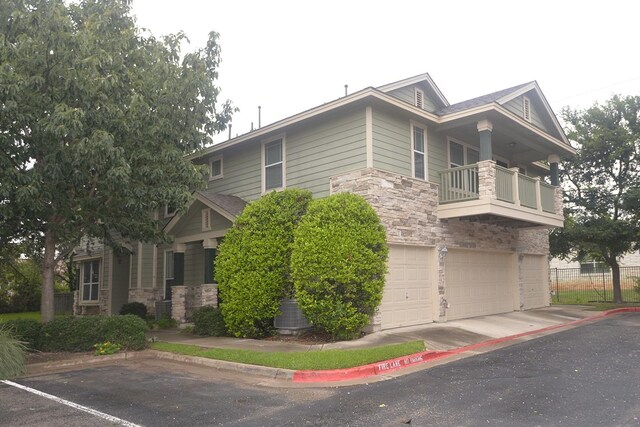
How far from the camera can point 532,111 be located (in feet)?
63.6

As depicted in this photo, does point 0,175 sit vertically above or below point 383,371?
above

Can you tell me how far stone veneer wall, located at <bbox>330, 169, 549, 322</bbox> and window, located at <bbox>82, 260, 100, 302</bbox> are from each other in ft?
47.4

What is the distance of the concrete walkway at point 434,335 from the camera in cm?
1177

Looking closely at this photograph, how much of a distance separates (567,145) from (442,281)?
8.03 meters

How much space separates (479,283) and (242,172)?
866 cm

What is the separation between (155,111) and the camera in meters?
13.7

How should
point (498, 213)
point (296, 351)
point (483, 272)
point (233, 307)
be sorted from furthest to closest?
point (483, 272) < point (498, 213) < point (233, 307) < point (296, 351)

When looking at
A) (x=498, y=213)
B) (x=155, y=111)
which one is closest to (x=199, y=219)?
(x=155, y=111)

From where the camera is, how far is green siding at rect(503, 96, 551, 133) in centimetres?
1792

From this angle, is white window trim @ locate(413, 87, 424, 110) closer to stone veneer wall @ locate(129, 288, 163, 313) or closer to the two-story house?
the two-story house

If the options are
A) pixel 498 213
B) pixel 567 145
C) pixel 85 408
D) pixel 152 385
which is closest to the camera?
pixel 85 408

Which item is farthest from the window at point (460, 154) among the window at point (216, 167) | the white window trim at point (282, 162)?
the window at point (216, 167)

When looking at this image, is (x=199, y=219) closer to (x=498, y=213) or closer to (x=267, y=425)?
(x=498, y=213)

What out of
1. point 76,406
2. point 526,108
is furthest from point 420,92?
point 76,406
